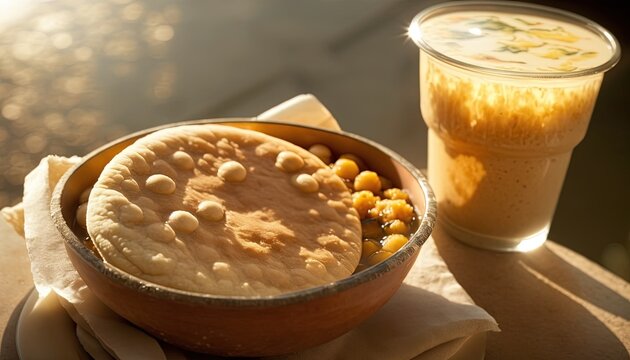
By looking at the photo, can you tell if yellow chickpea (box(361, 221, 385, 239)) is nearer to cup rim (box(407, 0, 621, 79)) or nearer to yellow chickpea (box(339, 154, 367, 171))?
yellow chickpea (box(339, 154, 367, 171))

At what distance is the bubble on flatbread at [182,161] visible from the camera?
2.13ft

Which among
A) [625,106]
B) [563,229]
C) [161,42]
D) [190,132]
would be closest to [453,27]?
[563,229]

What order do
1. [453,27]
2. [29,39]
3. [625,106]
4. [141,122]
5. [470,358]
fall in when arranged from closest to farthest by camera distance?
[470,358]
[453,27]
[141,122]
[625,106]
[29,39]

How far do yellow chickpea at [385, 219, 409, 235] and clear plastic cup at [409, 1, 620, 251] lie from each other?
215mm

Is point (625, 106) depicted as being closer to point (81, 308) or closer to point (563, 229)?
point (563, 229)

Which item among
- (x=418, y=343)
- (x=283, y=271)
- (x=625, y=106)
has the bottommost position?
(x=625, y=106)

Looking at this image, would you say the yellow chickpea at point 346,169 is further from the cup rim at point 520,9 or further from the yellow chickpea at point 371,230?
the cup rim at point 520,9

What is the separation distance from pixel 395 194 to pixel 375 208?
0.11 ft

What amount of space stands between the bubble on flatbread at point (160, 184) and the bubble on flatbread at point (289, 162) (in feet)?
0.42

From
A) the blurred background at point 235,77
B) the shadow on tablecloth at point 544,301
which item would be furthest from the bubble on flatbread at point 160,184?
the blurred background at point 235,77

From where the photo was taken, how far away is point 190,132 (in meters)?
0.70

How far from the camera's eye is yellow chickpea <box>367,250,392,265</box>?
0.66 m

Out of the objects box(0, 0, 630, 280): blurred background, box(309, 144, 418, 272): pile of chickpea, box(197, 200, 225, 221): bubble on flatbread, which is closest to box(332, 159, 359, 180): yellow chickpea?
box(309, 144, 418, 272): pile of chickpea

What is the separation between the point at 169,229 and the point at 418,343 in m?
0.26
